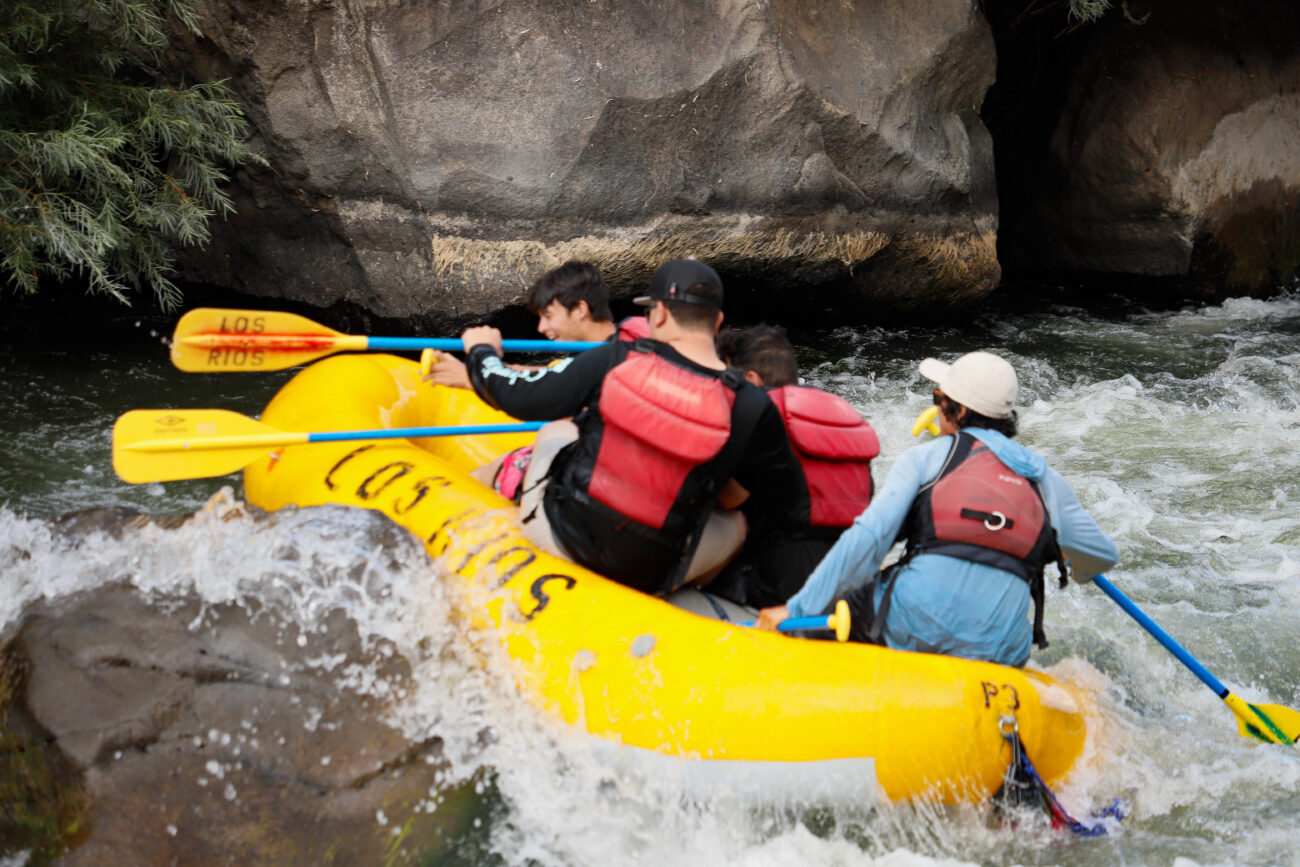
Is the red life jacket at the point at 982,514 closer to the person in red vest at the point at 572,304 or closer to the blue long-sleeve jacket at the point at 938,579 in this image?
the blue long-sleeve jacket at the point at 938,579

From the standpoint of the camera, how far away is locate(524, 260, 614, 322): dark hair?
3.13 m

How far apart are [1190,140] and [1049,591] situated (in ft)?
16.9

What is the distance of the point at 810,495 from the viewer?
2672 mm

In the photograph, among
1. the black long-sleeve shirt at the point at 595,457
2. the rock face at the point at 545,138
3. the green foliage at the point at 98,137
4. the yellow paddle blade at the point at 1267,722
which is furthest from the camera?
the rock face at the point at 545,138

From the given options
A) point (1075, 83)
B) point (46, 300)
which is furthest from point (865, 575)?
point (1075, 83)

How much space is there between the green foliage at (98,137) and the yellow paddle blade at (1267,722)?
4.10 m

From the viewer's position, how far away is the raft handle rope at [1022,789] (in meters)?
2.14

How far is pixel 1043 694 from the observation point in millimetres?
2238

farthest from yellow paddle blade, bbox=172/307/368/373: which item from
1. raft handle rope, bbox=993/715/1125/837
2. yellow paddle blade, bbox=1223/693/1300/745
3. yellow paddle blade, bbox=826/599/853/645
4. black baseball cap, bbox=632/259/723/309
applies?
yellow paddle blade, bbox=1223/693/1300/745

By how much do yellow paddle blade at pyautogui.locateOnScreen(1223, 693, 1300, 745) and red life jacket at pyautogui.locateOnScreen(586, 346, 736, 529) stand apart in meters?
1.42

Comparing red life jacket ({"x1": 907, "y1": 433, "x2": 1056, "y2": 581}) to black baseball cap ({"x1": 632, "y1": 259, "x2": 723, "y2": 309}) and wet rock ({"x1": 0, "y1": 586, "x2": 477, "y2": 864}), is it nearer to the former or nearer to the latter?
Answer: black baseball cap ({"x1": 632, "y1": 259, "x2": 723, "y2": 309})

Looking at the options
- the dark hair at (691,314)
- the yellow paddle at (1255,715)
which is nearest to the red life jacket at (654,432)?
the dark hair at (691,314)

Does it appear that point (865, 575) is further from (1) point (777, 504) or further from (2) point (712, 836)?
(2) point (712, 836)

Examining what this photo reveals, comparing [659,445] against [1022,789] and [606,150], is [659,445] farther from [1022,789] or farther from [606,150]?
[606,150]
